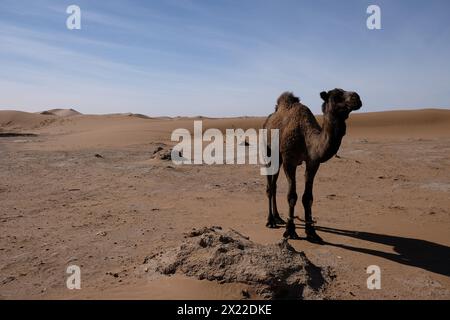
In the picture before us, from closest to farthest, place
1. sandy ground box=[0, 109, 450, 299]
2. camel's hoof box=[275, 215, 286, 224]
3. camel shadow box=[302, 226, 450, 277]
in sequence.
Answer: sandy ground box=[0, 109, 450, 299], camel shadow box=[302, 226, 450, 277], camel's hoof box=[275, 215, 286, 224]

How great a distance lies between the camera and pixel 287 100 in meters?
7.63

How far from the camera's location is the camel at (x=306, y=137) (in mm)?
5566

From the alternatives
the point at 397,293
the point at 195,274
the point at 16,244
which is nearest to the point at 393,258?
the point at 397,293

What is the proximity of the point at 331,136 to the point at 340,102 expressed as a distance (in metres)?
0.50

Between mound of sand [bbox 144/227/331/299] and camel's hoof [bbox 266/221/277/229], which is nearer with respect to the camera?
mound of sand [bbox 144/227/331/299]

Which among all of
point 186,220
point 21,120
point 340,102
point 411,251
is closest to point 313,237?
point 411,251

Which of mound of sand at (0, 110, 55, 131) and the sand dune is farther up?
mound of sand at (0, 110, 55, 131)

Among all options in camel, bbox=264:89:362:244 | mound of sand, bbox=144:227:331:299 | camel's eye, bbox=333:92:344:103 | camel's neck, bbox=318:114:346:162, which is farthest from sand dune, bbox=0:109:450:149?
mound of sand, bbox=144:227:331:299

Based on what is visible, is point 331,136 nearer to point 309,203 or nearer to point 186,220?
A: point 309,203

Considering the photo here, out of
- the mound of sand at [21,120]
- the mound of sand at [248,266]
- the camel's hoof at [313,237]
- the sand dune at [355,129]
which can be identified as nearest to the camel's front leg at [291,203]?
the camel's hoof at [313,237]

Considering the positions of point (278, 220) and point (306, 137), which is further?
point (278, 220)

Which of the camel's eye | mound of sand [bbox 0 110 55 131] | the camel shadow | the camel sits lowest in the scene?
the camel shadow

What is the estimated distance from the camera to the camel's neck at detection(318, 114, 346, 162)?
18.2 ft

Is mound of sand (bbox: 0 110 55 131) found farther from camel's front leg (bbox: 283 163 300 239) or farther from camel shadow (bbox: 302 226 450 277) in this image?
camel shadow (bbox: 302 226 450 277)
